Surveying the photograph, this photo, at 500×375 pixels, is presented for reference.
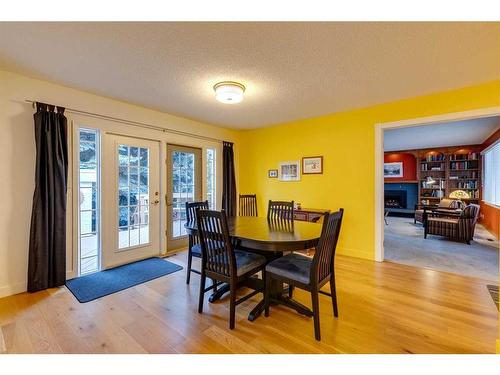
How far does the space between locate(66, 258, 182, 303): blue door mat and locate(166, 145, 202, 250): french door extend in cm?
64

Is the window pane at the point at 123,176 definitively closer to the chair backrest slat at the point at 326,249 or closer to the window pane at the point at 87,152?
the window pane at the point at 87,152

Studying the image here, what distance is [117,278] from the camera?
2.81m

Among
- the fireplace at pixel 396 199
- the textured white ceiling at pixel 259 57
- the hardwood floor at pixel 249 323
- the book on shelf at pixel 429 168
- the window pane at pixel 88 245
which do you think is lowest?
the hardwood floor at pixel 249 323

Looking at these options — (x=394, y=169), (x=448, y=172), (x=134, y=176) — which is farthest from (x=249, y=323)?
(x=394, y=169)

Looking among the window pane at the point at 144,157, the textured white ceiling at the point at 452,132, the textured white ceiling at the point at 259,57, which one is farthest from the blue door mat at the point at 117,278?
the textured white ceiling at the point at 452,132

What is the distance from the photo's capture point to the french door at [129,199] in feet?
10.3

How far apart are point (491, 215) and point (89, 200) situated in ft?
26.1

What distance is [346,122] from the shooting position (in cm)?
369

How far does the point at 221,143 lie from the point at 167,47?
2.81m

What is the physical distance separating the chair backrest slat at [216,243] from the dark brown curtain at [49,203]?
1.76m

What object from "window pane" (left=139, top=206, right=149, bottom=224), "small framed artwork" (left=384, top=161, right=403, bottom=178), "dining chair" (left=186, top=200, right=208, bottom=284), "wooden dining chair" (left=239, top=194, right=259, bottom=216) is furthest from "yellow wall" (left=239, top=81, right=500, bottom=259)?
"small framed artwork" (left=384, top=161, right=403, bottom=178)

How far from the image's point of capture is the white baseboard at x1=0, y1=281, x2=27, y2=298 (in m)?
2.35
